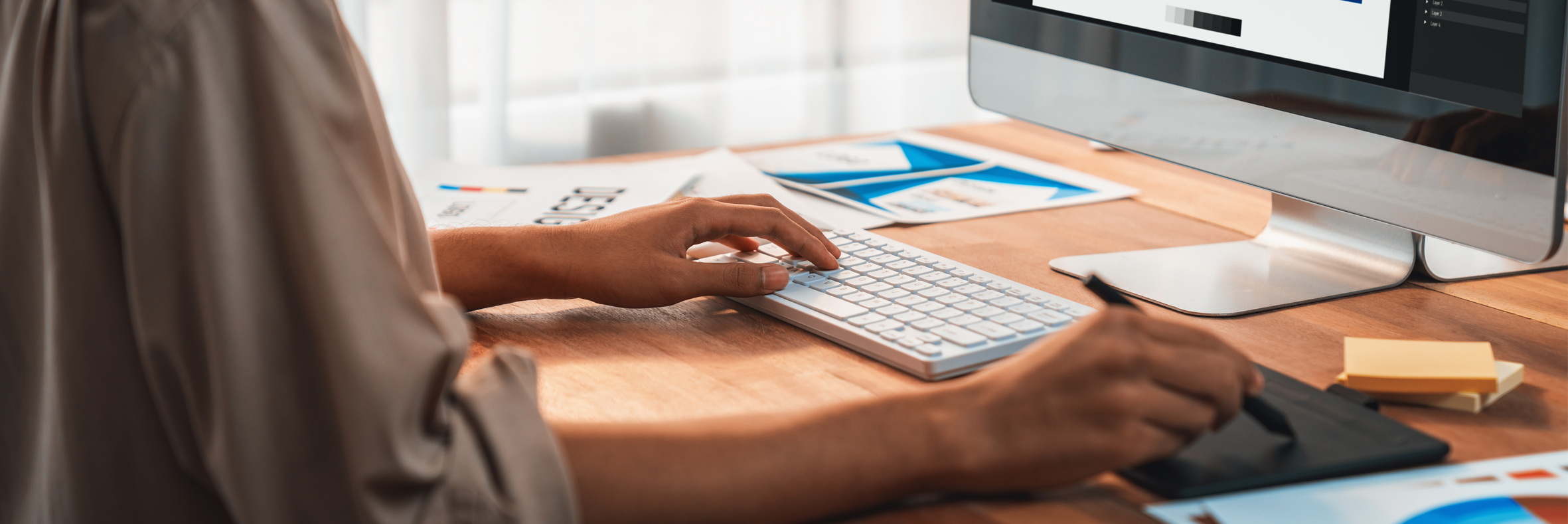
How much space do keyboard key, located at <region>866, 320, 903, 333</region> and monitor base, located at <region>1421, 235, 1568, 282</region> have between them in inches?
16.6

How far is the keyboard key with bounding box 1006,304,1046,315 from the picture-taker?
719mm

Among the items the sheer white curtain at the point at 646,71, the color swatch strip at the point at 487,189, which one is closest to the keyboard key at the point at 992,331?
the color swatch strip at the point at 487,189

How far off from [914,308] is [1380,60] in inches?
13.3

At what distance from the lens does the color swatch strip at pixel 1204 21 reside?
2.73 feet

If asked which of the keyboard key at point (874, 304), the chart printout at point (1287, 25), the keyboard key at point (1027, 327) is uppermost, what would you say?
the chart printout at point (1287, 25)

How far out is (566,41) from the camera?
2184mm

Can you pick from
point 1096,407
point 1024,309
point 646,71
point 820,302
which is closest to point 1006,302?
point 1024,309

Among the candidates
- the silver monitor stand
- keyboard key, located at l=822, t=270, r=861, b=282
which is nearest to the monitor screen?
the silver monitor stand

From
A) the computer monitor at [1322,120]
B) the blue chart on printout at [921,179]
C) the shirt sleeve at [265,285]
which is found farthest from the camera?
the blue chart on printout at [921,179]

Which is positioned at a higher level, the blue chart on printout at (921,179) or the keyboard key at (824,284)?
the blue chart on printout at (921,179)

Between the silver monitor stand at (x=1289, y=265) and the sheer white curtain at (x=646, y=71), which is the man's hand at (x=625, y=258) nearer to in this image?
the silver monitor stand at (x=1289, y=265)

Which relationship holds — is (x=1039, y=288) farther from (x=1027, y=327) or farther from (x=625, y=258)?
(x=625, y=258)

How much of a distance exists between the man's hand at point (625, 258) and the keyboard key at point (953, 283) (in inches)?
3.5

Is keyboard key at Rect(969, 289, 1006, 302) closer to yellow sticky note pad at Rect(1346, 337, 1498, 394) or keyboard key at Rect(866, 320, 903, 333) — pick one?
keyboard key at Rect(866, 320, 903, 333)
